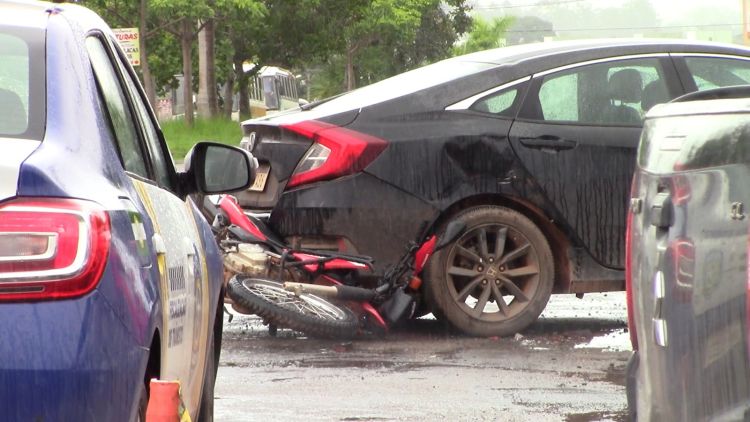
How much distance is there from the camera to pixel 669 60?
30.5ft

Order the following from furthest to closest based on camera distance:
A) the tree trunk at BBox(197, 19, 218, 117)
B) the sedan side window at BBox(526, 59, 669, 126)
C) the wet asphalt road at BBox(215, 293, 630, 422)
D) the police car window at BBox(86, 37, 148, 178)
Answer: the tree trunk at BBox(197, 19, 218, 117) < the sedan side window at BBox(526, 59, 669, 126) < the wet asphalt road at BBox(215, 293, 630, 422) < the police car window at BBox(86, 37, 148, 178)

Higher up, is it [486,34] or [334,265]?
[486,34]

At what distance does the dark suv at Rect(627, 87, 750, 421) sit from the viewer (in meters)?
3.50

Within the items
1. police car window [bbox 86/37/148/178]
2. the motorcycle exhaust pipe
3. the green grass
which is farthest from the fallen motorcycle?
the green grass

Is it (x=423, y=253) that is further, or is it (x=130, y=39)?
(x=130, y=39)

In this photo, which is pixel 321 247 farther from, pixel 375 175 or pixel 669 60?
pixel 669 60

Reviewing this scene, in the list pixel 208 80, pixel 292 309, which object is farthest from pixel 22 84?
pixel 208 80

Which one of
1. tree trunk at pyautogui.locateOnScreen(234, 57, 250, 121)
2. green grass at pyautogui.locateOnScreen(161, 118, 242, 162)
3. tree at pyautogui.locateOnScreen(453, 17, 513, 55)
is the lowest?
green grass at pyautogui.locateOnScreen(161, 118, 242, 162)

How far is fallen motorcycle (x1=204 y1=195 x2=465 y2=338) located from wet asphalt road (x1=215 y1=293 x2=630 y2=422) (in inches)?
7.5

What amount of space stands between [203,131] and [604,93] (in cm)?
3044

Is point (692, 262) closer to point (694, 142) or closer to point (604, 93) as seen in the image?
point (694, 142)

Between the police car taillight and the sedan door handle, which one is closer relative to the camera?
the police car taillight

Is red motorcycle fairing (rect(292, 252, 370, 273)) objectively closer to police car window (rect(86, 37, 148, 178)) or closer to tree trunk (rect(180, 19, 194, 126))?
police car window (rect(86, 37, 148, 178))

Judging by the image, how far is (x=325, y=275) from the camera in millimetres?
8891
